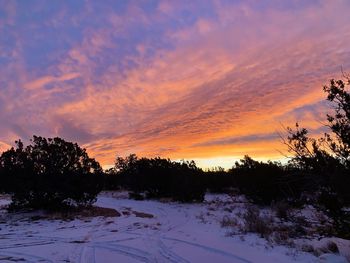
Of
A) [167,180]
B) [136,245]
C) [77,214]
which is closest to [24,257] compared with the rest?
[136,245]

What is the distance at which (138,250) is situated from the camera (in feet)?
32.8

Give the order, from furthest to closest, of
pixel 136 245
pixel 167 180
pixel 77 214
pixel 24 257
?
pixel 167 180, pixel 77 214, pixel 136 245, pixel 24 257

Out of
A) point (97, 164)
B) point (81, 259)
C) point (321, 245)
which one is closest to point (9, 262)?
point (81, 259)

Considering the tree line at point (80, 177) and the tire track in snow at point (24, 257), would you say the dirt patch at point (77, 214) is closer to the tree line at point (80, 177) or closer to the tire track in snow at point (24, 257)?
the tree line at point (80, 177)

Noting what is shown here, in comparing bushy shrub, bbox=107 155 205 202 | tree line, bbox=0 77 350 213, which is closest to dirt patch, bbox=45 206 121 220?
tree line, bbox=0 77 350 213

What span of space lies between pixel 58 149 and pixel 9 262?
14182 millimetres

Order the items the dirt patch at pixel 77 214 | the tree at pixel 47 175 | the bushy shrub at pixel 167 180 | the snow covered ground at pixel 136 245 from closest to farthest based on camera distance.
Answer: the snow covered ground at pixel 136 245
the dirt patch at pixel 77 214
the tree at pixel 47 175
the bushy shrub at pixel 167 180

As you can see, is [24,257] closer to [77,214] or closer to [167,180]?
[77,214]

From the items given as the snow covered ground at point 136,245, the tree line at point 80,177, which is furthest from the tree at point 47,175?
the snow covered ground at point 136,245

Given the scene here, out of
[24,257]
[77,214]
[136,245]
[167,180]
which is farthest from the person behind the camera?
[167,180]

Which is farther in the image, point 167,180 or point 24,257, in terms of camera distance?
point 167,180

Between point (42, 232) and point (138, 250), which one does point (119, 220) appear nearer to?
point (42, 232)

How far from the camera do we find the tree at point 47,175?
21000 millimetres

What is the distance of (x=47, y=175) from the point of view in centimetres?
2136
